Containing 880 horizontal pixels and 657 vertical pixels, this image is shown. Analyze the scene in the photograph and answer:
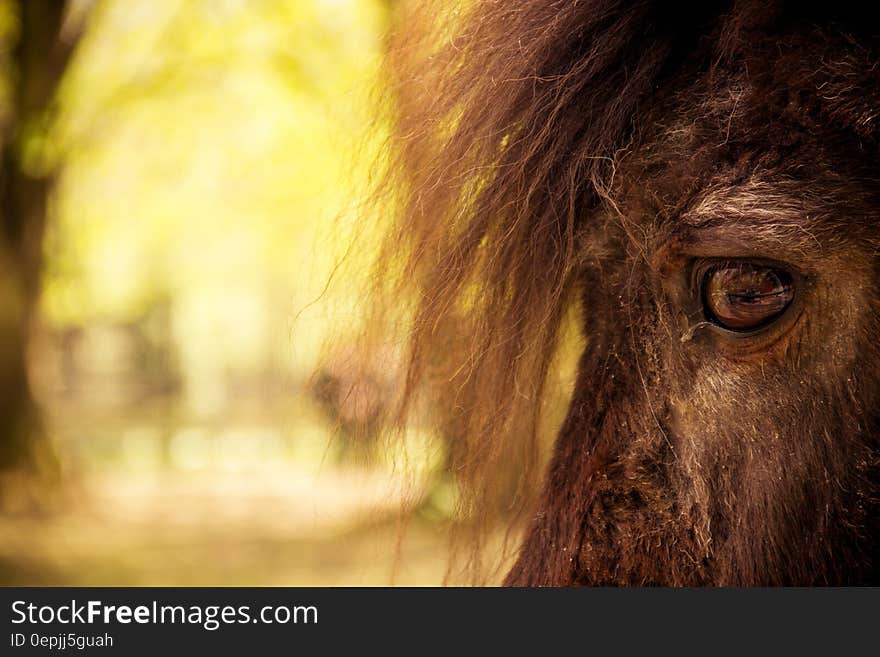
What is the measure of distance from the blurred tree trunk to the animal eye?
9.70 m

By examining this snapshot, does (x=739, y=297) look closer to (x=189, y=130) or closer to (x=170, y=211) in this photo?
(x=189, y=130)

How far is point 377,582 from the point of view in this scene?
786cm

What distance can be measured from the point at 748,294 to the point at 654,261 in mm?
180

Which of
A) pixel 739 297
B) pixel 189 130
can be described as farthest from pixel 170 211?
pixel 739 297

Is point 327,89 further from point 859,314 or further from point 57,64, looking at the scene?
point 859,314

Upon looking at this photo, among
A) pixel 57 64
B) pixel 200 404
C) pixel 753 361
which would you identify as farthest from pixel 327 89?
pixel 200 404

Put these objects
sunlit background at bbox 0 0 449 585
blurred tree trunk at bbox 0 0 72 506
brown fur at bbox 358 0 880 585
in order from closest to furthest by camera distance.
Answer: brown fur at bbox 358 0 880 585 → sunlit background at bbox 0 0 449 585 → blurred tree trunk at bbox 0 0 72 506

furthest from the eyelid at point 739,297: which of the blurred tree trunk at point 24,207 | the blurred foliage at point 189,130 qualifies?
the blurred tree trunk at point 24,207

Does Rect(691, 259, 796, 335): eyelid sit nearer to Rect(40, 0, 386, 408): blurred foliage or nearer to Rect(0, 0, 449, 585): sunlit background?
Rect(0, 0, 449, 585): sunlit background

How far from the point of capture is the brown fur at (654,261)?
1.41m

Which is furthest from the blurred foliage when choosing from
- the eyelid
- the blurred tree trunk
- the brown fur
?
the eyelid

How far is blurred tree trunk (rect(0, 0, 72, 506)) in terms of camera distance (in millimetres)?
10023

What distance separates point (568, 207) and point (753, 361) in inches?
16.8

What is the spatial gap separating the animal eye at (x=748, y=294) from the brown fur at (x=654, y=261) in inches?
1.0
